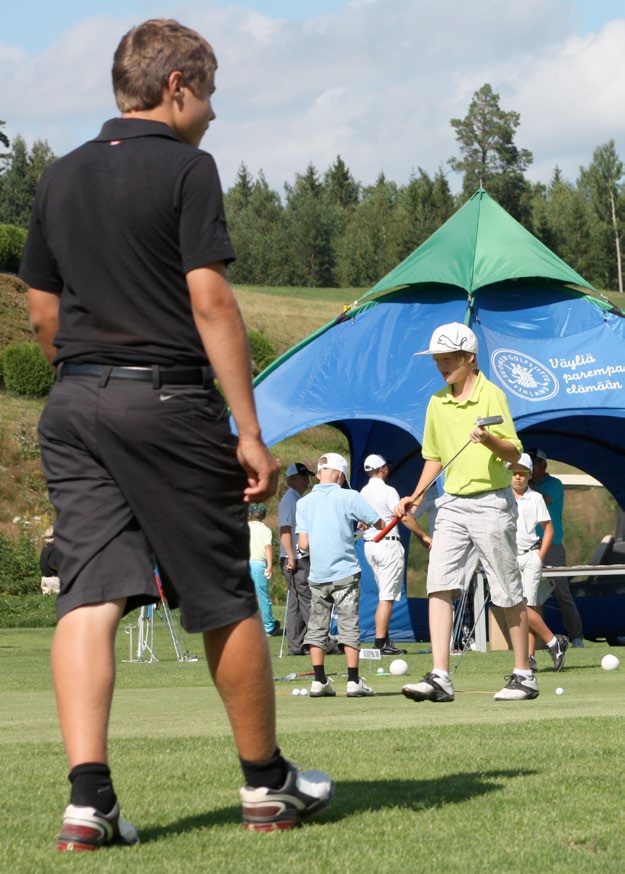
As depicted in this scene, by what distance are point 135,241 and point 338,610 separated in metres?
6.36

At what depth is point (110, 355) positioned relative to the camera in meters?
3.61

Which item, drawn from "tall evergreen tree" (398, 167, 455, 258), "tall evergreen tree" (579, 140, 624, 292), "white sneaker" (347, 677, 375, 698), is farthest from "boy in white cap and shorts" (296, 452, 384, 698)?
"tall evergreen tree" (579, 140, 624, 292)

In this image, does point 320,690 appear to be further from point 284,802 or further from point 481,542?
point 284,802

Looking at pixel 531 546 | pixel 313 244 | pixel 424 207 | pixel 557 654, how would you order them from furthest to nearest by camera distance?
pixel 313 244 → pixel 424 207 → pixel 531 546 → pixel 557 654

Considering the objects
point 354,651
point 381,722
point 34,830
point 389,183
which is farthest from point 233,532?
point 389,183

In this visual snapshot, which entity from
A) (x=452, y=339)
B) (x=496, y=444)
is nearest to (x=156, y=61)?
(x=496, y=444)

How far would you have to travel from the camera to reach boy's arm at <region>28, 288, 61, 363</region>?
386cm

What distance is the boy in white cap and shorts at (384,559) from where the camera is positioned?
13.5m

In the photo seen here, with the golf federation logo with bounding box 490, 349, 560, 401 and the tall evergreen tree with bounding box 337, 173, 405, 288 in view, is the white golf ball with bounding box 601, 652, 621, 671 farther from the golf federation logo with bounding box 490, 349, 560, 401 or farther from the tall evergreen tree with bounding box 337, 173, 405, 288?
the tall evergreen tree with bounding box 337, 173, 405, 288

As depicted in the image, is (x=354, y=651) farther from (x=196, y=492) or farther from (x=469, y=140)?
(x=469, y=140)

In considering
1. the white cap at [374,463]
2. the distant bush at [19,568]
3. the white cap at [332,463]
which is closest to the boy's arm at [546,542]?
the white cap at [332,463]

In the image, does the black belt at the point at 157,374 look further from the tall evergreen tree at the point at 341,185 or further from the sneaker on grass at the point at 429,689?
the tall evergreen tree at the point at 341,185

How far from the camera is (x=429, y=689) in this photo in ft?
23.9

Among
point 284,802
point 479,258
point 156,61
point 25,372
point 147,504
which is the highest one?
point 479,258
